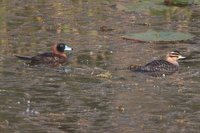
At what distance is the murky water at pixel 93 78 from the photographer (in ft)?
42.3

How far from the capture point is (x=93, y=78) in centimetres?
1594

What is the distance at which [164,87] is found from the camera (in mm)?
15312

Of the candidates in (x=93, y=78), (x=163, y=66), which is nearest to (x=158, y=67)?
(x=163, y=66)

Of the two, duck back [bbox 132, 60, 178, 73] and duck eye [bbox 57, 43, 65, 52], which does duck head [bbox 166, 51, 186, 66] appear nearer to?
duck back [bbox 132, 60, 178, 73]

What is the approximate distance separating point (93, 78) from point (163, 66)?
193 cm

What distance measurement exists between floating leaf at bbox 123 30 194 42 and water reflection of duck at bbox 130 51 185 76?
1702 mm

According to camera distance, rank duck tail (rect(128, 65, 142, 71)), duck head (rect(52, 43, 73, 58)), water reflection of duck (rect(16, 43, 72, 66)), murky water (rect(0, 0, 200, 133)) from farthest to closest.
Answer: duck head (rect(52, 43, 73, 58)), water reflection of duck (rect(16, 43, 72, 66)), duck tail (rect(128, 65, 142, 71)), murky water (rect(0, 0, 200, 133))

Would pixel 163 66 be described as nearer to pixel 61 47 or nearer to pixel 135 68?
pixel 135 68

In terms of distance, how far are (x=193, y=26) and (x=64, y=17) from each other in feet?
11.5

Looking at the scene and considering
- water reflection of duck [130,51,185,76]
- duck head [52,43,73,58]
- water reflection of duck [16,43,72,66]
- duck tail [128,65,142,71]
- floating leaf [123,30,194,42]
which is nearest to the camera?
duck tail [128,65,142,71]

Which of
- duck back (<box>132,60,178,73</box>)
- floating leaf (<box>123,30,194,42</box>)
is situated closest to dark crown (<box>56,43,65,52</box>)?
floating leaf (<box>123,30,194,42</box>)

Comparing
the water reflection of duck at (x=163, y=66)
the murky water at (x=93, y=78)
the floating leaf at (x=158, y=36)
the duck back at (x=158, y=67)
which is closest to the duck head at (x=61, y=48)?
the murky water at (x=93, y=78)

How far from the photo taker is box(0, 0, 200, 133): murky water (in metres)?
12.9

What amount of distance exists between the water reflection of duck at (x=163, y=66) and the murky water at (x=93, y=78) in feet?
0.68
